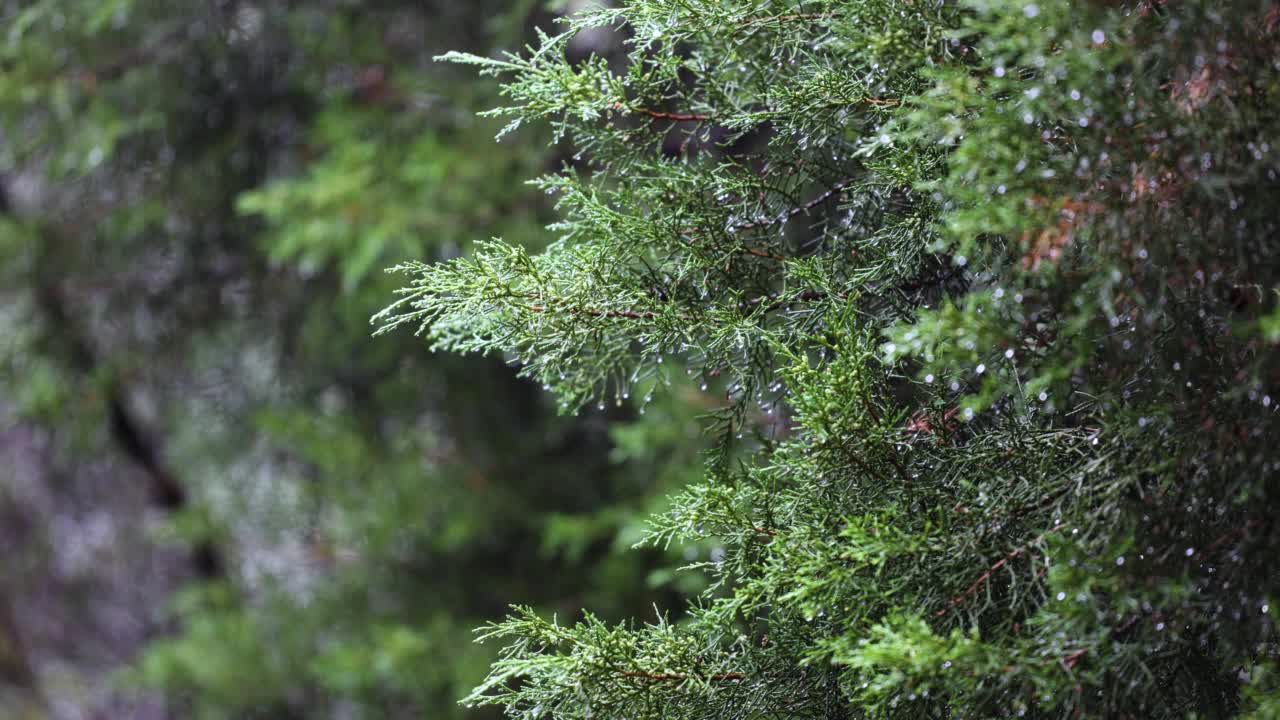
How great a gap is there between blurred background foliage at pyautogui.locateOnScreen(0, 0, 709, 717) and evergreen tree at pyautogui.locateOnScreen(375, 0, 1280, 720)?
226 centimetres

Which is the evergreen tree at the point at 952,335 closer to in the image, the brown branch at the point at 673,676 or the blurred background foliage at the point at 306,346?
the brown branch at the point at 673,676

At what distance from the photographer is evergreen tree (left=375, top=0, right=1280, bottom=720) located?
1.73 m

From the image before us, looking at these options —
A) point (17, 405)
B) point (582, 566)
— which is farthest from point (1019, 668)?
point (17, 405)

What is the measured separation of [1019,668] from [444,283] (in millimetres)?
1243

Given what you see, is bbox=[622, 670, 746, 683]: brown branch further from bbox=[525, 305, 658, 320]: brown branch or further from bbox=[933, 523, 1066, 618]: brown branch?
bbox=[525, 305, 658, 320]: brown branch

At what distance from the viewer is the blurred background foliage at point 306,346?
5.11 meters

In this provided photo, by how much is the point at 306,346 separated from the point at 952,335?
4.82 metres

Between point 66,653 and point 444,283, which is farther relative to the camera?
point 66,653

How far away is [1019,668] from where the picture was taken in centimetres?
178

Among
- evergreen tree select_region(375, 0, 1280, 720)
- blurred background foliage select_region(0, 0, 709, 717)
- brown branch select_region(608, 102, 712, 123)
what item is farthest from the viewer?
blurred background foliage select_region(0, 0, 709, 717)

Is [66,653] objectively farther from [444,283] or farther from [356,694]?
[444,283]

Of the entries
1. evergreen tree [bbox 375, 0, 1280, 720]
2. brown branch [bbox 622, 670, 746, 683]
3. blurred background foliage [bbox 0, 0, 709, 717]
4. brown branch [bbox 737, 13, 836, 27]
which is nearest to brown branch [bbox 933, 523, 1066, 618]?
evergreen tree [bbox 375, 0, 1280, 720]

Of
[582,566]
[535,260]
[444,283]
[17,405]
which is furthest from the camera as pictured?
[17,405]

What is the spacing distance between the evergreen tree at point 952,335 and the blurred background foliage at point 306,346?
7.42 ft
